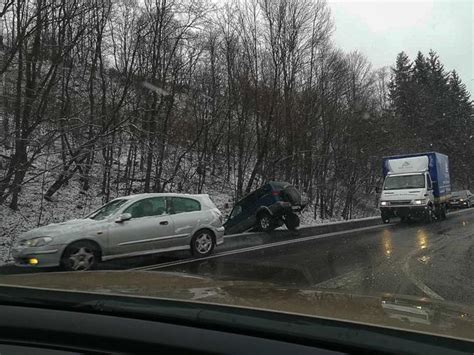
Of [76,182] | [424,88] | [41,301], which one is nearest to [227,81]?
[76,182]

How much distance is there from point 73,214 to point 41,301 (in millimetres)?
17282

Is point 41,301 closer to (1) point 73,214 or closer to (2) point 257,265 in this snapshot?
(2) point 257,265

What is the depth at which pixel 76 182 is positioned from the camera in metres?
22.9

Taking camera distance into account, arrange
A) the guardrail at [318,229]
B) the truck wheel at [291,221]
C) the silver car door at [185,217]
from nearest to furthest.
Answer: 1. the silver car door at [185,217]
2. the guardrail at [318,229]
3. the truck wheel at [291,221]

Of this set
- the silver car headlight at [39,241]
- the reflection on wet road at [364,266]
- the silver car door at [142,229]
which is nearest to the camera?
the reflection on wet road at [364,266]

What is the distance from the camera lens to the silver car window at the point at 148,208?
33.8ft

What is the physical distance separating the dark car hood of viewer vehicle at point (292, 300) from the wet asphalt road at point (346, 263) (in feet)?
9.23

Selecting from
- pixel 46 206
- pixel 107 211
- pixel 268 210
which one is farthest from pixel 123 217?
pixel 46 206

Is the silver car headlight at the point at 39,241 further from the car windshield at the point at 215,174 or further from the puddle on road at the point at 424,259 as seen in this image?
the puddle on road at the point at 424,259

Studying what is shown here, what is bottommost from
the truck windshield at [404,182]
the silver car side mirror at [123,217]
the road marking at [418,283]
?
the road marking at [418,283]

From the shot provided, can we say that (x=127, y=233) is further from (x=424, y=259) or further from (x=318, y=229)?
(x=318, y=229)

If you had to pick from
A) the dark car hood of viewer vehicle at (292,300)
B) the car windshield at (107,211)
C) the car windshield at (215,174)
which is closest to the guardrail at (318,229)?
the car windshield at (215,174)

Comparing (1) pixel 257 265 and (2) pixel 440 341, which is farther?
(1) pixel 257 265

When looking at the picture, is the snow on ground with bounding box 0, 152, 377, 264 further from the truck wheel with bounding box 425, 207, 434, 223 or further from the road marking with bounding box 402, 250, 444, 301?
the road marking with bounding box 402, 250, 444, 301
